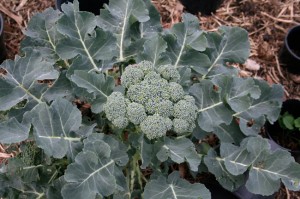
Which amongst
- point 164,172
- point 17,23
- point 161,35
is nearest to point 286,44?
point 161,35

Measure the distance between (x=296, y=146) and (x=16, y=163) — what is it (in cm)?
170

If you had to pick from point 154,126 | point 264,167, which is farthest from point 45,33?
point 264,167

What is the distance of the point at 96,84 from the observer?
209cm

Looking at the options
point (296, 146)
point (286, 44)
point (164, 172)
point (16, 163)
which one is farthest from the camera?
point (286, 44)

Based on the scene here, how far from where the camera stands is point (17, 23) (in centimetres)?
324

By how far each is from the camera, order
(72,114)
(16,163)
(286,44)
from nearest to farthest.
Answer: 1. (72,114)
2. (16,163)
3. (286,44)

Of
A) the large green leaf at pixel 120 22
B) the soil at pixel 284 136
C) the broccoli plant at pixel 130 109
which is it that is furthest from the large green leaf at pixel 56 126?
the soil at pixel 284 136

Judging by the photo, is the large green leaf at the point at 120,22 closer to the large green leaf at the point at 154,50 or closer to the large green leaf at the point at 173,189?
the large green leaf at the point at 154,50

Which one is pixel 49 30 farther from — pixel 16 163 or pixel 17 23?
pixel 17 23

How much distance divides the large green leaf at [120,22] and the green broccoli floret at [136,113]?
1.39ft

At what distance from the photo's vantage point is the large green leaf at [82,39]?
2207 mm

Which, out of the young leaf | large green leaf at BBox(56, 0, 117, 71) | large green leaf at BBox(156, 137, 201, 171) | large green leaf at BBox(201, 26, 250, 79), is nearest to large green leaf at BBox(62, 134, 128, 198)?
the young leaf

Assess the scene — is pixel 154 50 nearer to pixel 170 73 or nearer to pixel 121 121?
pixel 170 73

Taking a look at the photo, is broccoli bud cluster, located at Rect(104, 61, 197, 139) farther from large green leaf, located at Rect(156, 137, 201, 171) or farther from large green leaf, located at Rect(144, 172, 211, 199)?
large green leaf, located at Rect(144, 172, 211, 199)
